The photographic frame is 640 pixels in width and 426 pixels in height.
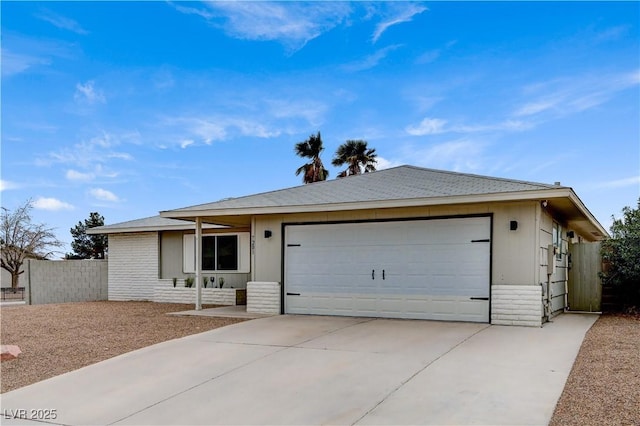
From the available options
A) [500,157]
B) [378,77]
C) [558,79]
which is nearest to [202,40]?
[378,77]

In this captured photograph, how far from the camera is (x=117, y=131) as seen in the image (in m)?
17.5

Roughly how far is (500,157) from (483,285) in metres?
9.76

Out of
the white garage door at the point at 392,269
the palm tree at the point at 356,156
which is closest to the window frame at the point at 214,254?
the white garage door at the point at 392,269

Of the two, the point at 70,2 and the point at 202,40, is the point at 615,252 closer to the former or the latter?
the point at 202,40

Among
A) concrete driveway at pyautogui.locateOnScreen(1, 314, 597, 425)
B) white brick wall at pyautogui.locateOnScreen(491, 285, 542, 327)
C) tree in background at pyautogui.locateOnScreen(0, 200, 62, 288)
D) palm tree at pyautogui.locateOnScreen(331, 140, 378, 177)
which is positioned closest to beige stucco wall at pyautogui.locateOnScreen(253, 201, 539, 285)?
white brick wall at pyautogui.locateOnScreen(491, 285, 542, 327)

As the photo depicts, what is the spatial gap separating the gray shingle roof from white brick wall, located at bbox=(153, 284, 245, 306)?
3530 mm

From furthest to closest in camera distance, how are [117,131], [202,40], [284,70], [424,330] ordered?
1. [117,131]
2. [284,70]
3. [202,40]
4. [424,330]

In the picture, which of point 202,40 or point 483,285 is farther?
point 202,40

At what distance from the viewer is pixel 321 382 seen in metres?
5.30

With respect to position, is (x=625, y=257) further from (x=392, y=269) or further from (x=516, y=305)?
(x=392, y=269)

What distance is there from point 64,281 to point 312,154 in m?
14.9

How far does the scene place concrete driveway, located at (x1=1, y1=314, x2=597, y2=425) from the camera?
4344 millimetres

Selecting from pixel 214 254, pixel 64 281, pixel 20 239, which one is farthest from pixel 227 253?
pixel 20 239

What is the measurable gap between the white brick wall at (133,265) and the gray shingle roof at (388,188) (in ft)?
18.6
